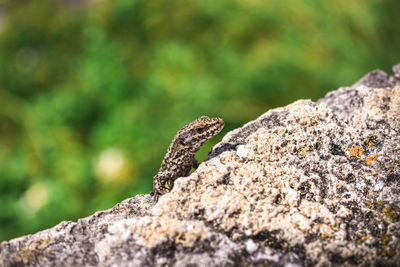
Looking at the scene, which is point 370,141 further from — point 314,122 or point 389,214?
point 389,214

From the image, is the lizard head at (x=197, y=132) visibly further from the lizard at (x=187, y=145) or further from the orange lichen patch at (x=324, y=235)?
the orange lichen patch at (x=324, y=235)

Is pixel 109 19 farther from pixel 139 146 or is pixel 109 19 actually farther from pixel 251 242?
pixel 251 242

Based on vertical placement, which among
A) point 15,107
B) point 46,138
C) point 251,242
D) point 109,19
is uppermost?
point 109,19

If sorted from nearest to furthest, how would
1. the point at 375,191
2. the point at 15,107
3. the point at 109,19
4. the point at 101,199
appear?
the point at 375,191 → the point at 101,199 → the point at 15,107 → the point at 109,19

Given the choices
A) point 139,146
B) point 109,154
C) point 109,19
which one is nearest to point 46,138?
point 109,154

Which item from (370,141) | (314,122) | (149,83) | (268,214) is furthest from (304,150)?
(149,83)

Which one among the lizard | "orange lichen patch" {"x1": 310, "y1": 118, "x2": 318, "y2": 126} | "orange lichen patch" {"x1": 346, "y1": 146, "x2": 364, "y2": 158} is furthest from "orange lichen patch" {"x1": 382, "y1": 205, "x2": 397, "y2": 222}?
the lizard

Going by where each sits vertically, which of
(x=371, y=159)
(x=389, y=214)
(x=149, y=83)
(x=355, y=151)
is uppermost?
(x=149, y=83)
